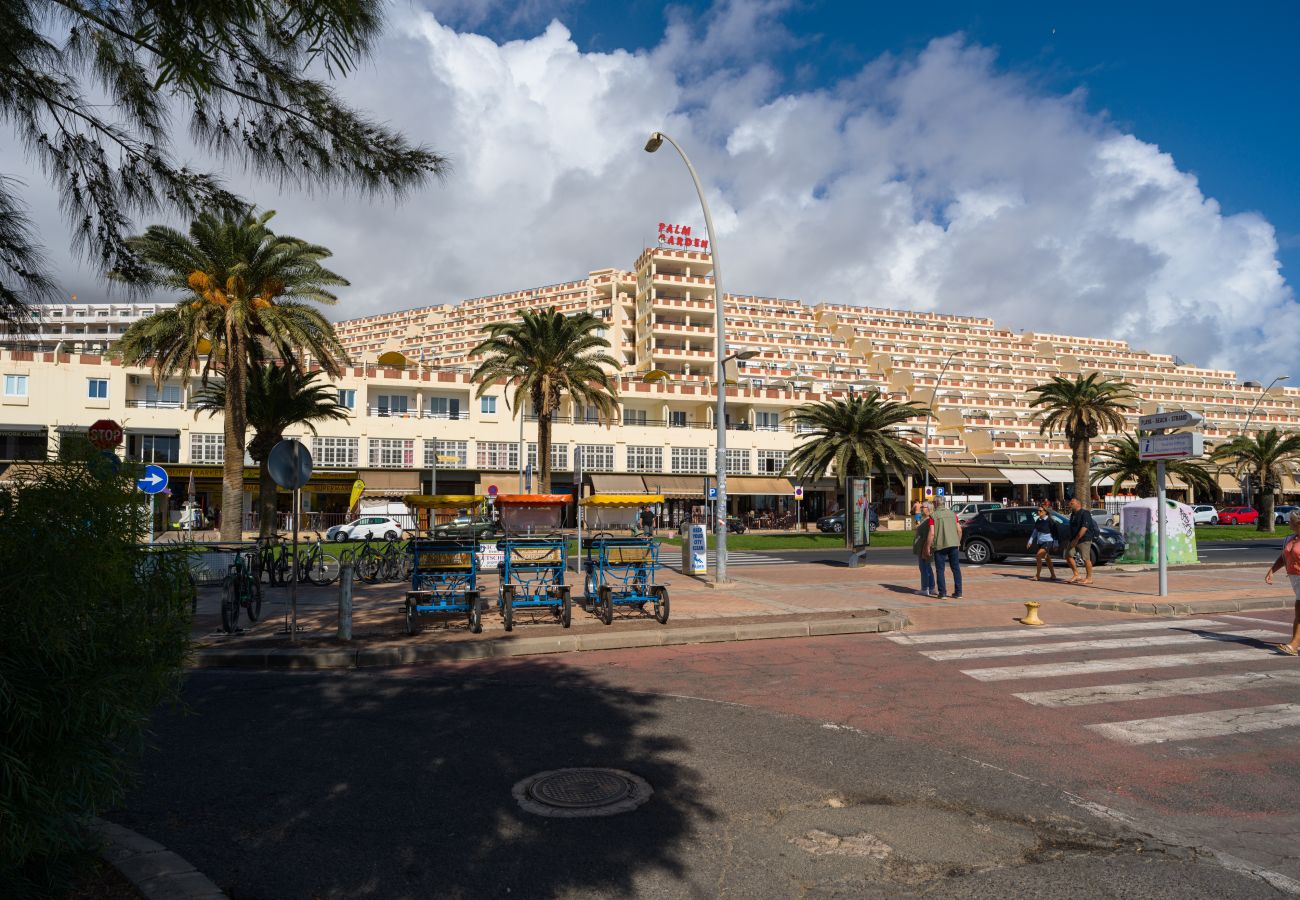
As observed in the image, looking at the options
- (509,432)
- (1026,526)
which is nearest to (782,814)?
(1026,526)

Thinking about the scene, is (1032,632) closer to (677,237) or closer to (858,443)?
(858,443)

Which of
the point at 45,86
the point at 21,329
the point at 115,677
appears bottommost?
the point at 115,677

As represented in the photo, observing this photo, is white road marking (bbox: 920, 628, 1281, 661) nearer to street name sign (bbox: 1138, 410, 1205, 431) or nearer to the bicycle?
street name sign (bbox: 1138, 410, 1205, 431)

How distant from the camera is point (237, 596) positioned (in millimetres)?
11344

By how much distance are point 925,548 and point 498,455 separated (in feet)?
134

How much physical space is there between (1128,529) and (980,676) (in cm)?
1352

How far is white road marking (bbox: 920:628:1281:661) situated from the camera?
9.30 meters

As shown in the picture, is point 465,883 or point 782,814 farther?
point 782,814

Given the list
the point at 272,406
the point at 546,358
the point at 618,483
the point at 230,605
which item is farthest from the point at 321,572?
the point at 618,483

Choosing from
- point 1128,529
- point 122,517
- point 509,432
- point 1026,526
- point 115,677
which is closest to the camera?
point 115,677

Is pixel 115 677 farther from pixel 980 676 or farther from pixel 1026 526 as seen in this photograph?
pixel 1026 526

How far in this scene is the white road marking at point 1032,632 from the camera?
33.8 feet

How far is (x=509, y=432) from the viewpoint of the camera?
172 feet

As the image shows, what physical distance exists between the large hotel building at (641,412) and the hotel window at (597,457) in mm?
90
